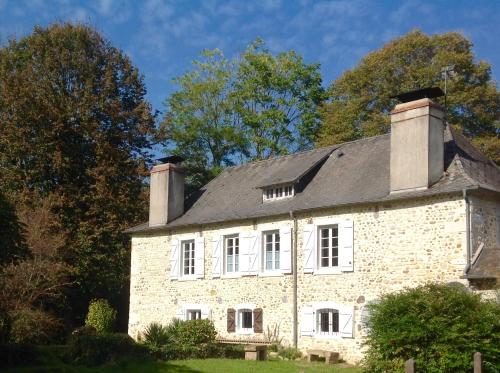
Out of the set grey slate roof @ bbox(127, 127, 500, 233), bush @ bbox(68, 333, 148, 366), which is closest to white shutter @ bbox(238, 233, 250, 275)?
grey slate roof @ bbox(127, 127, 500, 233)

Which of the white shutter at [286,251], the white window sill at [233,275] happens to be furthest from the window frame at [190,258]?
the white shutter at [286,251]

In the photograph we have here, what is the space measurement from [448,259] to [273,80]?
21.9 m

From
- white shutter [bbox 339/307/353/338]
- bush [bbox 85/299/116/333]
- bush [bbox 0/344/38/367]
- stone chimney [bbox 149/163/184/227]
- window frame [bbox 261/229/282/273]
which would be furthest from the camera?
bush [bbox 85/299/116/333]

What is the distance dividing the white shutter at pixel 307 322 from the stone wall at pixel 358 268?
16cm

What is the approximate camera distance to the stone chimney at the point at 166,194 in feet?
80.0

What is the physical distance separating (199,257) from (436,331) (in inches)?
432

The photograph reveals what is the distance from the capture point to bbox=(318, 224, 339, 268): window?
1898 centimetres

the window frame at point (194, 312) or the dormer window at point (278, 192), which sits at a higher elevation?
the dormer window at point (278, 192)

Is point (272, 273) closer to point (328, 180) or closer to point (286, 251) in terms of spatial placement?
point (286, 251)

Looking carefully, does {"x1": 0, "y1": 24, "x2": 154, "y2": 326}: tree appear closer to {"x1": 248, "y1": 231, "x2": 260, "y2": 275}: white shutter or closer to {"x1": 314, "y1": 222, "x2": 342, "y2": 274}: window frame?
{"x1": 248, "y1": 231, "x2": 260, "y2": 275}: white shutter

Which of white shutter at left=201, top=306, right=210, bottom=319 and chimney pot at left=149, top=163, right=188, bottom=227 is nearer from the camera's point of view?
white shutter at left=201, top=306, right=210, bottom=319

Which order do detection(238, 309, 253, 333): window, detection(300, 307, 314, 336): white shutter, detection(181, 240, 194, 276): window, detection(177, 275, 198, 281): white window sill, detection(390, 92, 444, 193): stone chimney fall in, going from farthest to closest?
detection(181, 240, 194, 276): window, detection(177, 275, 198, 281): white window sill, detection(238, 309, 253, 333): window, detection(300, 307, 314, 336): white shutter, detection(390, 92, 444, 193): stone chimney

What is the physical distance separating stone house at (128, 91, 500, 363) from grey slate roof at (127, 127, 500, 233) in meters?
0.05

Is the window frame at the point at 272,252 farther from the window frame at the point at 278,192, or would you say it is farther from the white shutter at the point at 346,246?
the white shutter at the point at 346,246
